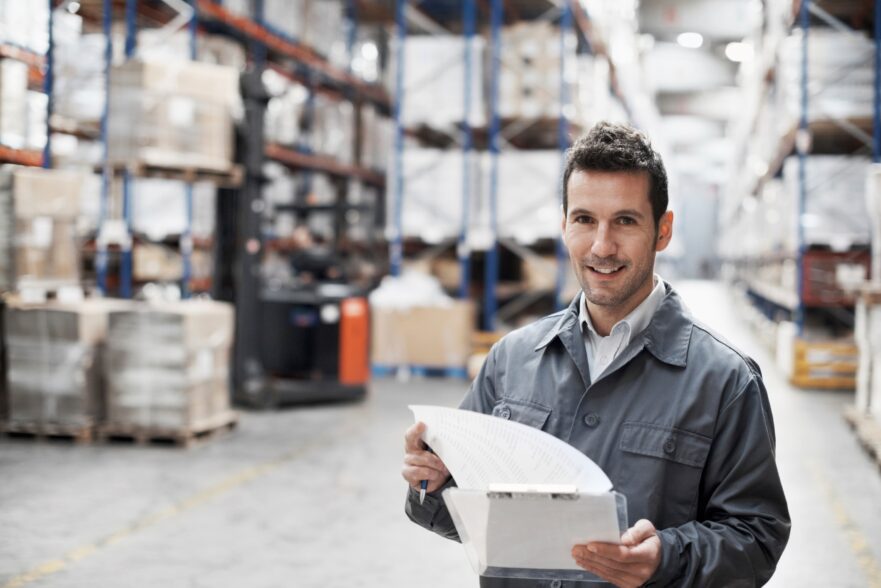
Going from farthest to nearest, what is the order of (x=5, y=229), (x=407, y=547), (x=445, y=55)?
1. (x=445, y=55)
2. (x=5, y=229)
3. (x=407, y=547)

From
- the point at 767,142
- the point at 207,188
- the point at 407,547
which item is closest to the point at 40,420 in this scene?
the point at 407,547

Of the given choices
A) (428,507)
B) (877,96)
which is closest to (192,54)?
(877,96)

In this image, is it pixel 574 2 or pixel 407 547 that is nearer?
pixel 407 547

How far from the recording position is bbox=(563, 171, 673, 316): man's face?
1.69 metres

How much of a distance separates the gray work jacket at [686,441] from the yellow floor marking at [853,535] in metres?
2.76

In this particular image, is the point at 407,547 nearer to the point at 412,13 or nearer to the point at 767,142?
the point at 412,13

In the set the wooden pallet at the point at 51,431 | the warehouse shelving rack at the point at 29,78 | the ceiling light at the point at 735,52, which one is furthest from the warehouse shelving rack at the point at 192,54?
the ceiling light at the point at 735,52

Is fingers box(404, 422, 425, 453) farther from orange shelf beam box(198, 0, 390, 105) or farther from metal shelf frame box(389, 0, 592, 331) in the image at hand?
orange shelf beam box(198, 0, 390, 105)

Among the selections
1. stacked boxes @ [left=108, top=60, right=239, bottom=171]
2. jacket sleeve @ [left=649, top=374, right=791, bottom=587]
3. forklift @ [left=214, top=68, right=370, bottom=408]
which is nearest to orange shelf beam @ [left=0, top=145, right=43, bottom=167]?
stacked boxes @ [left=108, top=60, right=239, bottom=171]

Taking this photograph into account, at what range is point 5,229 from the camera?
6352mm

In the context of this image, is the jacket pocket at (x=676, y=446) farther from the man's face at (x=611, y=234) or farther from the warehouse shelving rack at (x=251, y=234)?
the warehouse shelving rack at (x=251, y=234)

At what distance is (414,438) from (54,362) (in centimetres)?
565

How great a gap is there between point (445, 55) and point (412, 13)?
117 centimetres

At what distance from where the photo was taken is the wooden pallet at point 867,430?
6230mm
